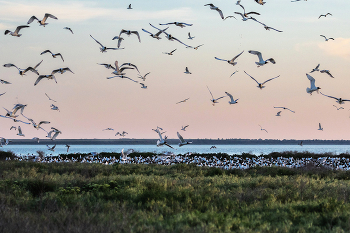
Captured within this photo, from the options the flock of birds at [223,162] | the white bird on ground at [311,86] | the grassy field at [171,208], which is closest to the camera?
the grassy field at [171,208]

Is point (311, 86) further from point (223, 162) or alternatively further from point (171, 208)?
point (223, 162)

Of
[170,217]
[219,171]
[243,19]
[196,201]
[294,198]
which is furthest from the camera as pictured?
[219,171]

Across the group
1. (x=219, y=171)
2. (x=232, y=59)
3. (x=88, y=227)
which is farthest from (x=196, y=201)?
(x=219, y=171)

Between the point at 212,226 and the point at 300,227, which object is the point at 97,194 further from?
the point at 300,227

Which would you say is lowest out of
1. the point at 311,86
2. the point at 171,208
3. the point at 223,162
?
the point at 223,162

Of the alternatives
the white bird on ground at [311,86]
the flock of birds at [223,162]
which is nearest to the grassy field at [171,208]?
the white bird on ground at [311,86]

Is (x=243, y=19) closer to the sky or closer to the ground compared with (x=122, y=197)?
closer to the sky

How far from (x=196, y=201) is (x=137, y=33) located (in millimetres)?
9689

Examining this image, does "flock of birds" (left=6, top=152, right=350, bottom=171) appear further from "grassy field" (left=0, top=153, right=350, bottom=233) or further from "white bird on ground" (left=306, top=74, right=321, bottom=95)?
"grassy field" (left=0, top=153, right=350, bottom=233)

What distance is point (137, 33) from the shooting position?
62.6ft

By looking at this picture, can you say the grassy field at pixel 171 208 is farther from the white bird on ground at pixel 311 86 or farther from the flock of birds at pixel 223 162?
the flock of birds at pixel 223 162

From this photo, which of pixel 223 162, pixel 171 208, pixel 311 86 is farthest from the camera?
pixel 223 162

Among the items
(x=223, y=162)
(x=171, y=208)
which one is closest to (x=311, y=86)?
(x=171, y=208)

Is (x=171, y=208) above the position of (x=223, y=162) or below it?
above
